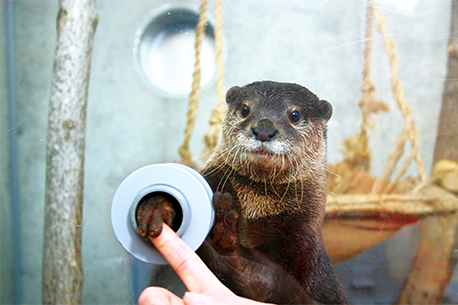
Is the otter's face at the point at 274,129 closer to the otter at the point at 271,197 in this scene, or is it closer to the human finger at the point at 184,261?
the otter at the point at 271,197

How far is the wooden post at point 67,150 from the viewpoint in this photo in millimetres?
871

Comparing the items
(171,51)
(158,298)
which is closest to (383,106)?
(171,51)

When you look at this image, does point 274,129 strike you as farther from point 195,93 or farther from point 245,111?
point 195,93

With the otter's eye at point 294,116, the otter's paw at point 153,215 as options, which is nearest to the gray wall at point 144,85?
the otter's eye at point 294,116

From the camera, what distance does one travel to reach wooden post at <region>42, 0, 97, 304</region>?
87cm

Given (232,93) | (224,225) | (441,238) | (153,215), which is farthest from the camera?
(441,238)

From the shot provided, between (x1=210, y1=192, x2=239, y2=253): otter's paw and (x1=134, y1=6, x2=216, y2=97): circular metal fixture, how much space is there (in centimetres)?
36

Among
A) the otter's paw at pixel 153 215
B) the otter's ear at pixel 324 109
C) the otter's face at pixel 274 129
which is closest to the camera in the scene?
the otter's paw at pixel 153 215

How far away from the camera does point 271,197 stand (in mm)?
880

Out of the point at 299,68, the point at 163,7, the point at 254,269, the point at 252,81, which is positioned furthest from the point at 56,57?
the point at 254,269

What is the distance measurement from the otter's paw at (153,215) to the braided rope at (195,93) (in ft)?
0.74

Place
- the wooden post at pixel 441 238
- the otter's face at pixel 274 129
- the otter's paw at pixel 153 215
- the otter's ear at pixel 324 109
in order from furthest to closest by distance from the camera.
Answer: the wooden post at pixel 441 238, the otter's ear at pixel 324 109, the otter's face at pixel 274 129, the otter's paw at pixel 153 215

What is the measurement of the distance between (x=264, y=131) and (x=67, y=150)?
1.98 feet

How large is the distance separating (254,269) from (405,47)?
828 millimetres
